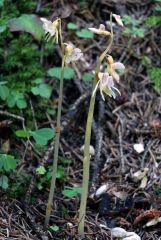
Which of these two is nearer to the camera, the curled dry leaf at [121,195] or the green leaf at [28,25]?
the curled dry leaf at [121,195]

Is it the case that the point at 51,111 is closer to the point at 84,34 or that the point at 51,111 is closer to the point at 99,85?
the point at 84,34

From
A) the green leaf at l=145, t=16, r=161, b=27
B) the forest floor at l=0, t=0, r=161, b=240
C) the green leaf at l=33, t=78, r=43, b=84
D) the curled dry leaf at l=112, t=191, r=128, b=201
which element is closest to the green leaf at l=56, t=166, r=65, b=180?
the forest floor at l=0, t=0, r=161, b=240

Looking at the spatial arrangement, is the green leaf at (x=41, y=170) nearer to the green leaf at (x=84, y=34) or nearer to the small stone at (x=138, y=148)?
the small stone at (x=138, y=148)

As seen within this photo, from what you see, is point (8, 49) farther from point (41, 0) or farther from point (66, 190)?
point (66, 190)

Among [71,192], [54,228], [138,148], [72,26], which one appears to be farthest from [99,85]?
[72,26]

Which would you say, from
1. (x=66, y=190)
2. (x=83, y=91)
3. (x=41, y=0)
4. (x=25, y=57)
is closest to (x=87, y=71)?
(x=83, y=91)

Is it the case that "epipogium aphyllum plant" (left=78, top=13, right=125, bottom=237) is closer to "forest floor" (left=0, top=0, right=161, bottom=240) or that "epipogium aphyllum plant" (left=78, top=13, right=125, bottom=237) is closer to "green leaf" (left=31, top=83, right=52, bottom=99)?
"forest floor" (left=0, top=0, right=161, bottom=240)

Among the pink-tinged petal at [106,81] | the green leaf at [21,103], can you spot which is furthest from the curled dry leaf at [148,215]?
the green leaf at [21,103]
